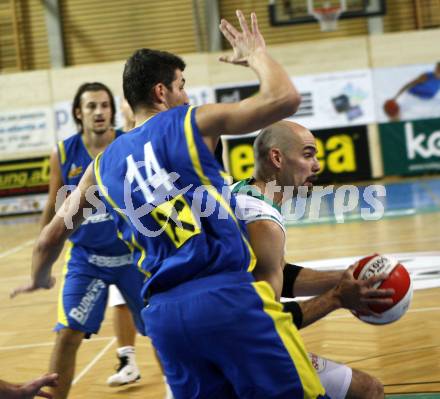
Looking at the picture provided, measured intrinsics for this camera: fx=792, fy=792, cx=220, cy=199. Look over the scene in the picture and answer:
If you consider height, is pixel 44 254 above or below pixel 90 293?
above

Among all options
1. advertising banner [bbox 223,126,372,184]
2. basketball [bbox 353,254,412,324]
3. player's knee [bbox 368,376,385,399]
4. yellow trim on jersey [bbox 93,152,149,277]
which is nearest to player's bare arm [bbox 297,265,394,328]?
basketball [bbox 353,254,412,324]

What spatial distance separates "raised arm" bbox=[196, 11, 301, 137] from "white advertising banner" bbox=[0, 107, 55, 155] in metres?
15.5

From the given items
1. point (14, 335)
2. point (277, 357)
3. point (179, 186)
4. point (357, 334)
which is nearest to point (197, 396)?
point (277, 357)

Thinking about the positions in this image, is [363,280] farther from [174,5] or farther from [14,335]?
[174,5]

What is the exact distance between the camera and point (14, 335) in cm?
686

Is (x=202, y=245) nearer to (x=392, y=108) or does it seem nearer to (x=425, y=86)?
(x=392, y=108)

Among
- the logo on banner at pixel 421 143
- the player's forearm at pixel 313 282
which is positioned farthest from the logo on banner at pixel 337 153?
the player's forearm at pixel 313 282

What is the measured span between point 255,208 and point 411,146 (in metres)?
14.5

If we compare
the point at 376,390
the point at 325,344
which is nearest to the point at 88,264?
the point at 325,344

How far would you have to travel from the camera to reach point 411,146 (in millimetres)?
16906

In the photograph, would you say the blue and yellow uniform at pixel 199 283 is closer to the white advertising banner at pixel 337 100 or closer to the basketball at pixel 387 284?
the basketball at pixel 387 284

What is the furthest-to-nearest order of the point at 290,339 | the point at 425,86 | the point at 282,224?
the point at 425,86 → the point at 282,224 → the point at 290,339

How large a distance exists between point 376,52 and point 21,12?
835 cm

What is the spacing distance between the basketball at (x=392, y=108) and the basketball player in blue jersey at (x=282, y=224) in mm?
13802
